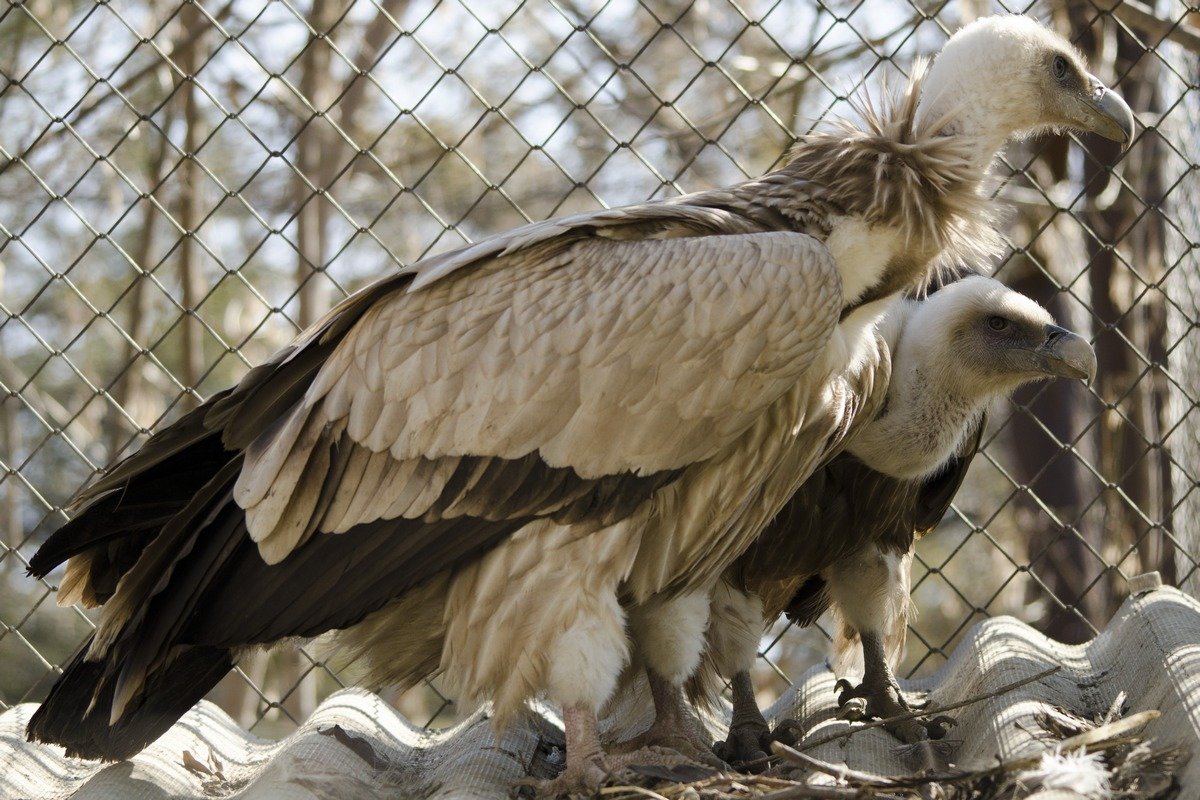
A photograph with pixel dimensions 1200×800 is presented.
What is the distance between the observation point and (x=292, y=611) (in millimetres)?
2918

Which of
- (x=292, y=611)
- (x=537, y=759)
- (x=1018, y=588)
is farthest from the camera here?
(x=1018, y=588)

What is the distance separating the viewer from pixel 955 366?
11.7 feet

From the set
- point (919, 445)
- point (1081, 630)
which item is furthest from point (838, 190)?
point (1081, 630)

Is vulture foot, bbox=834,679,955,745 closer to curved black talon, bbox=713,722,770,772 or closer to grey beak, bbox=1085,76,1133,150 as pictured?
curved black talon, bbox=713,722,770,772

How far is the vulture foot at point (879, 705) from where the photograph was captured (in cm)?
337

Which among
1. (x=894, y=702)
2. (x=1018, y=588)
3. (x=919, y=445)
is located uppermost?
(x=919, y=445)

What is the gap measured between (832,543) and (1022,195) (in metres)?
3.70

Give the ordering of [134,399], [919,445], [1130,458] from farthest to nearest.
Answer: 1. [134,399]
2. [1130,458]
3. [919,445]

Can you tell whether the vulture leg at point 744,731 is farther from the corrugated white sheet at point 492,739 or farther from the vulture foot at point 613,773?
the vulture foot at point 613,773

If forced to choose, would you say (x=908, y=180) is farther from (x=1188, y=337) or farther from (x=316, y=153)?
(x=316, y=153)

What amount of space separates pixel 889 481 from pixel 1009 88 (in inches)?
37.7

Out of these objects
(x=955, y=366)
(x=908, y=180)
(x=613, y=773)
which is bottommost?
(x=613, y=773)

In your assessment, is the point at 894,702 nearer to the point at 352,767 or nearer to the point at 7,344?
the point at 352,767

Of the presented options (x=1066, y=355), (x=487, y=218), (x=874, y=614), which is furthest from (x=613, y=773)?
(x=487, y=218)
